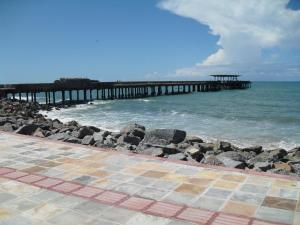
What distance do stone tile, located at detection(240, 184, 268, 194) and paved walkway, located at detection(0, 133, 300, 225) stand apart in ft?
0.04

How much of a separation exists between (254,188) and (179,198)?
3.17 feet

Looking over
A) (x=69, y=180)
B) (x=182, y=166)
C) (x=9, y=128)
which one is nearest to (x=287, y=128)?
(x=9, y=128)

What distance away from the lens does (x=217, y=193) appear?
425cm

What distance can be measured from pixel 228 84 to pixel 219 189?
238 feet

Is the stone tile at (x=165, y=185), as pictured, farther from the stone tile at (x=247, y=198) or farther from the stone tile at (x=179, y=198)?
the stone tile at (x=247, y=198)

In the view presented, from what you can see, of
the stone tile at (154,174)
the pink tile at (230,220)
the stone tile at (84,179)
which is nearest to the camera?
the pink tile at (230,220)

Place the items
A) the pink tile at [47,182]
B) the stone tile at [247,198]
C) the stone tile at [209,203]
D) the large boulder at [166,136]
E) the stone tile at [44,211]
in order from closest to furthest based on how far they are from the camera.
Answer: the stone tile at [44,211] → the stone tile at [209,203] → the stone tile at [247,198] → the pink tile at [47,182] → the large boulder at [166,136]

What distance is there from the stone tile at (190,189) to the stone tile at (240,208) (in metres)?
0.48

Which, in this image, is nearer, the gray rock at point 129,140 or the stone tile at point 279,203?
the stone tile at point 279,203

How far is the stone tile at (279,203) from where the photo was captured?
3.83 m

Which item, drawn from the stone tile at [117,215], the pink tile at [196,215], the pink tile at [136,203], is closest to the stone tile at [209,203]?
the pink tile at [196,215]

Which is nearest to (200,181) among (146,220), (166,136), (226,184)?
(226,184)

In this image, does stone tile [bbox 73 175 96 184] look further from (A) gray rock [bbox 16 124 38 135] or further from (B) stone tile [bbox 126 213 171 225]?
(A) gray rock [bbox 16 124 38 135]

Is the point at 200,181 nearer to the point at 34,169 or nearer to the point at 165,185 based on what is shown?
the point at 165,185
